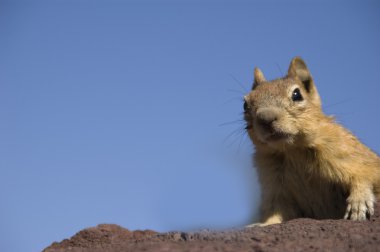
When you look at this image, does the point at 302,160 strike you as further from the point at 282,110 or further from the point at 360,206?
the point at 360,206

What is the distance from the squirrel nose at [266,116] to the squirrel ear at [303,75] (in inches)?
67.5

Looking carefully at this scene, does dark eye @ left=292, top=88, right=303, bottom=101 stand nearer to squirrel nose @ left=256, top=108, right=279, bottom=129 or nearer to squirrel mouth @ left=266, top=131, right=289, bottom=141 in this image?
squirrel nose @ left=256, top=108, right=279, bottom=129

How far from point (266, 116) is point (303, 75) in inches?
86.0

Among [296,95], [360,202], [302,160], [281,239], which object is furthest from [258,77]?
[281,239]

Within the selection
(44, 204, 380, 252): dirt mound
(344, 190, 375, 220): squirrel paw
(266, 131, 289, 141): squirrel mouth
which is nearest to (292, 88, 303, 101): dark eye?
(266, 131, 289, 141): squirrel mouth

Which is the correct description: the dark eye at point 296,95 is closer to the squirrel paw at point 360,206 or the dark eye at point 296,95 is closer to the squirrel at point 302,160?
the squirrel at point 302,160

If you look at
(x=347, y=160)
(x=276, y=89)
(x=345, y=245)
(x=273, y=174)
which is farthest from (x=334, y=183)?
(x=345, y=245)

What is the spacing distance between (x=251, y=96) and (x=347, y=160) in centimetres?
189

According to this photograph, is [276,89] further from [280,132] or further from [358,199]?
[358,199]

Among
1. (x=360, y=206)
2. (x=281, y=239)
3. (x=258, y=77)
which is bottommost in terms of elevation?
(x=281, y=239)

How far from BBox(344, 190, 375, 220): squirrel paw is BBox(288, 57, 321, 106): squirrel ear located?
2236 mm

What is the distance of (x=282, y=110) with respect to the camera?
27.2 feet

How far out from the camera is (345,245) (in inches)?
209

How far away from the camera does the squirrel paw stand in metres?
7.60
